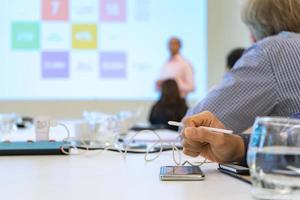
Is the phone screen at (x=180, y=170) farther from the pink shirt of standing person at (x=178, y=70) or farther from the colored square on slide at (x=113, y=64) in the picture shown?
the colored square on slide at (x=113, y=64)

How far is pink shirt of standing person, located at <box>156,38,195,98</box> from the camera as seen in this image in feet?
15.5

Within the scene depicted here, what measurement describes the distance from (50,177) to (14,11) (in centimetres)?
406

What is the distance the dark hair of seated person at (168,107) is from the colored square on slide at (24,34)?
1.58m

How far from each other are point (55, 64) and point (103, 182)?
13.2 feet

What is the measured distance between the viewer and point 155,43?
4.89 metres

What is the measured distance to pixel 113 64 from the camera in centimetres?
489

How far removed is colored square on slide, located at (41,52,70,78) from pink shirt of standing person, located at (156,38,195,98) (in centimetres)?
91

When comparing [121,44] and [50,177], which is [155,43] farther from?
[50,177]

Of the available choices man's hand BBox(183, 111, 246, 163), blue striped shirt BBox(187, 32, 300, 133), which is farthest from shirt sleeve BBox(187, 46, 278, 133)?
man's hand BBox(183, 111, 246, 163)

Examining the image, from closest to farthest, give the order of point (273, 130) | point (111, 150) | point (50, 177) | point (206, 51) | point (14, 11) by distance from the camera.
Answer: point (273, 130)
point (50, 177)
point (111, 150)
point (14, 11)
point (206, 51)

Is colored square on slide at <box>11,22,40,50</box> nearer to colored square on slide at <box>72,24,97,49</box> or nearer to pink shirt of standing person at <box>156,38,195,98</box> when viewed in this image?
colored square on slide at <box>72,24,97,49</box>

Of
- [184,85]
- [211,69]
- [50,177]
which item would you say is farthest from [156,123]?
[50,177]

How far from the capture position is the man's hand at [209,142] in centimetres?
105

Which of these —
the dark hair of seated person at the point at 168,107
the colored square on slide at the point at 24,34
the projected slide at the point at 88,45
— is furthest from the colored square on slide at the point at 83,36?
the dark hair of seated person at the point at 168,107
